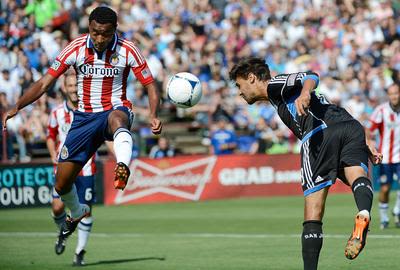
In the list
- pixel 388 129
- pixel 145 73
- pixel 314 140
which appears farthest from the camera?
pixel 388 129

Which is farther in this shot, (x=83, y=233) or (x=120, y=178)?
(x=83, y=233)

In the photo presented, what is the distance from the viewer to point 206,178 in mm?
24219

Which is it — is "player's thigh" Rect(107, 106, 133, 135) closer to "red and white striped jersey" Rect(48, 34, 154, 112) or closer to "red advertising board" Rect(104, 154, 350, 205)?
"red and white striped jersey" Rect(48, 34, 154, 112)

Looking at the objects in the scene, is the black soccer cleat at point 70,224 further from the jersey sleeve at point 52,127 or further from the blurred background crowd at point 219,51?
the blurred background crowd at point 219,51

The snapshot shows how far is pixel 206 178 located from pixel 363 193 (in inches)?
611

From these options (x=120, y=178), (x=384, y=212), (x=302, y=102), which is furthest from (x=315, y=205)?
(x=384, y=212)

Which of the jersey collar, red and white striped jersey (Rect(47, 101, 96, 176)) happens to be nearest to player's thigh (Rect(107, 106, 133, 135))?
the jersey collar

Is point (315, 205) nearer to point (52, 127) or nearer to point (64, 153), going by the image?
point (64, 153)

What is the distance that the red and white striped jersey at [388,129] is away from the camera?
17.0 m

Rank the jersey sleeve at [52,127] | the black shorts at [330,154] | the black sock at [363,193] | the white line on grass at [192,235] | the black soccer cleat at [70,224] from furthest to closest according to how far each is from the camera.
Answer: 1. the white line on grass at [192,235]
2. the jersey sleeve at [52,127]
3. the black soccer cleat at [70,224]
4. the black shorts at [330,154]
5. the black sock at [363,193]

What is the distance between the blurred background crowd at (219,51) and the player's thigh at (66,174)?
Result: 12.0 metres

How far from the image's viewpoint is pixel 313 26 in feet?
104

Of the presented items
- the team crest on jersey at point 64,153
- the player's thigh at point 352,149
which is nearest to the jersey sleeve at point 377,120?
the team crest on jersey at point 64,153

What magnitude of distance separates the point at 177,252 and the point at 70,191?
2623mm
